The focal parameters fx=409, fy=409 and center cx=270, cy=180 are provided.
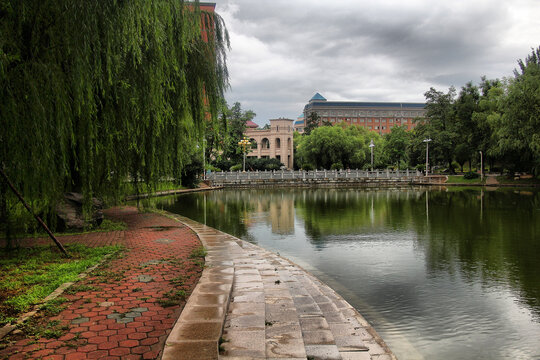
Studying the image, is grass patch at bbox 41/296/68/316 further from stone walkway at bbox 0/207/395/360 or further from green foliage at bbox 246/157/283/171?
green foliage at bbox 246/157/283/171

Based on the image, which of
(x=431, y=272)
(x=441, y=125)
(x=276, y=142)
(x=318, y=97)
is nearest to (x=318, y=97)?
(x=318, y=97)

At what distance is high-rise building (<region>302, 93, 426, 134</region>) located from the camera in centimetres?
13025

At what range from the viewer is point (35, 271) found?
6836mm

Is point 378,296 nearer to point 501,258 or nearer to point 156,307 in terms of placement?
point 156,307

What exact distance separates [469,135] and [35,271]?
55.4 metres

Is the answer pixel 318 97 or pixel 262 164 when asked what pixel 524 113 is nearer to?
pixel 262 164

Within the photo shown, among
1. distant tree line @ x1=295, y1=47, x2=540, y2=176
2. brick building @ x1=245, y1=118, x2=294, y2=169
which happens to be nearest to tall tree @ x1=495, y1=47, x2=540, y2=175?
distant tree line @ x1=295, y1=47, x2=540, y2=176

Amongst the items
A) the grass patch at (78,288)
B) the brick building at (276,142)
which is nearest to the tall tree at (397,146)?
the brick building at (276,142)

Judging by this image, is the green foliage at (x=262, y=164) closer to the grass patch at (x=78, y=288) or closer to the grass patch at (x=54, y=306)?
the grass patch at (x=78, y=288)

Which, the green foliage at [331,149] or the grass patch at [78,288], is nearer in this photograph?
the grass patch at [78,288]

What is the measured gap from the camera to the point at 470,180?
52406 mm

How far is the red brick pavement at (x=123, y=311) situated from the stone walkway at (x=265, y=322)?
0.35 metres

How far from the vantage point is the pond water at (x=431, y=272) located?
5.76m

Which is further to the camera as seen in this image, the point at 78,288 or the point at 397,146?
the point at 397,146
